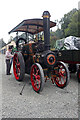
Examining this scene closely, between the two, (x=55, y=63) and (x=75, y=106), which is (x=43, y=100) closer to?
(x=75, y=106)

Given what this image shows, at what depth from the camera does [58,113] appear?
8.24ft

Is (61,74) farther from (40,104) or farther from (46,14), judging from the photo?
(46,14)

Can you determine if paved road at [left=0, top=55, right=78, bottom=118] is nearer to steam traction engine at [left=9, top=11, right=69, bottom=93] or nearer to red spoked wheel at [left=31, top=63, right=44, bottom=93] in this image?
red spoked wheel at [left=31, top=63, right=44, bottom=93]

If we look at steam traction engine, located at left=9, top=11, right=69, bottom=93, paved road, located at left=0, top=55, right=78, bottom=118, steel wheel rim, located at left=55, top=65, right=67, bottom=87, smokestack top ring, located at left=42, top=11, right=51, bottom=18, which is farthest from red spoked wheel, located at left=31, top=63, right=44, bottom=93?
smokestack top ring, located at left=42, top=11, right=51, bottom=18

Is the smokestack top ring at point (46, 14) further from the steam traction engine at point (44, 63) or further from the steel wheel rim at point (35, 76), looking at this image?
the steel wheel rim at point (35, 76)

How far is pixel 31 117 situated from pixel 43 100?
82 centimetres

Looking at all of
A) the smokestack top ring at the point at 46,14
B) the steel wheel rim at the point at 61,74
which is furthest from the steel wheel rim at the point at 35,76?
the smokestack top ring at the point at 46,14

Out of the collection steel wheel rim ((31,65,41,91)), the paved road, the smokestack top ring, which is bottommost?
the paved road

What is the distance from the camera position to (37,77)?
12.0 feet

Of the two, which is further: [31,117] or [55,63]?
[55,63]

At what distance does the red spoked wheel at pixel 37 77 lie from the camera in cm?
338

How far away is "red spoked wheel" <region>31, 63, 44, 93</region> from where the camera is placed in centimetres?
338

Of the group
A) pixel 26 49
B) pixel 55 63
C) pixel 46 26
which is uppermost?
pixel 46 26

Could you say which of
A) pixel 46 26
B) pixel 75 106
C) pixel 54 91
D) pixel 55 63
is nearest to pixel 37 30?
pixel 46 26
